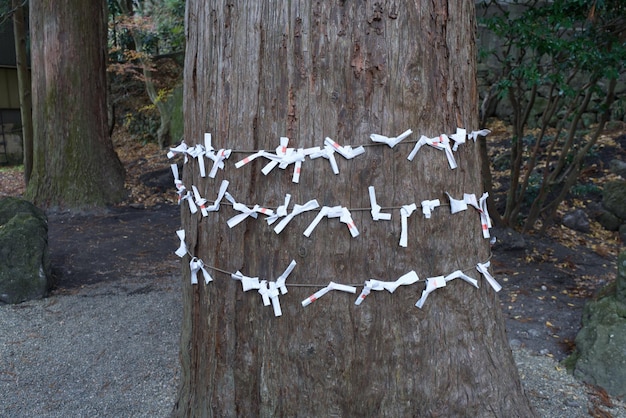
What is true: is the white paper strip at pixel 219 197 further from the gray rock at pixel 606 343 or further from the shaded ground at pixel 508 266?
the shaded ground at pixel 508 266

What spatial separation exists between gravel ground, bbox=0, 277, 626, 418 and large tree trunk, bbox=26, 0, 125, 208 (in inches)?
156

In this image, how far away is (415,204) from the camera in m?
2.03

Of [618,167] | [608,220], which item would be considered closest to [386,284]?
[608,220]

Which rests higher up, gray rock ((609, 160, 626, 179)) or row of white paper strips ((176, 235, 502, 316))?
gray rock ((609, 160, 626, 179))

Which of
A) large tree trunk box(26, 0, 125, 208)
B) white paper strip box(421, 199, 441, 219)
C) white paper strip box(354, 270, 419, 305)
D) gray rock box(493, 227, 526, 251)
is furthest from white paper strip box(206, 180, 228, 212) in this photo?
large tree trunk box(26, 0, 125, 208)

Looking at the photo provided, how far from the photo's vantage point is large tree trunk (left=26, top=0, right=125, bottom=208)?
865cm

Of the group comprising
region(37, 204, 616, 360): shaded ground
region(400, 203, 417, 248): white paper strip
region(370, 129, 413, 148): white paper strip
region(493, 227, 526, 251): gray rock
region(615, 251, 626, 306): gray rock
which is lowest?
region(37, 204, 616, 360): shaded ground

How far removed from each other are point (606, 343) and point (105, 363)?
3172mm

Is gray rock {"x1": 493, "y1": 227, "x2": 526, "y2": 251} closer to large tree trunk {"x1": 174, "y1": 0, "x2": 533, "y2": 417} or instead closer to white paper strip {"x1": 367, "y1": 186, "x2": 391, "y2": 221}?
large tree trunk {"x1": 174, "y1": 0, "x2": 533, "y2": 417}

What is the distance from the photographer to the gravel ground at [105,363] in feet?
10.7

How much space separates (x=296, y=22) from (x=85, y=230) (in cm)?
664

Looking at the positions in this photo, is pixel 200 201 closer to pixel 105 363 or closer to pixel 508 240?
pixel 105 363

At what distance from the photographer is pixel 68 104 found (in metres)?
8.81

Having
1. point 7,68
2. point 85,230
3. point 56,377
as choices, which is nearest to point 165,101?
point 7,68
